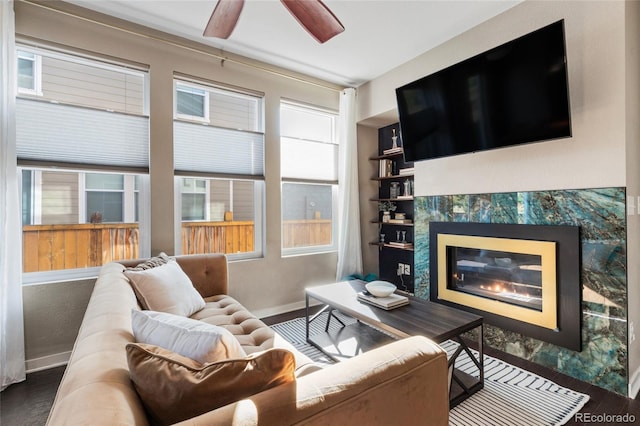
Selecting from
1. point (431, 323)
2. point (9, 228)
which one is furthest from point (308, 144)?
point (9, 228)

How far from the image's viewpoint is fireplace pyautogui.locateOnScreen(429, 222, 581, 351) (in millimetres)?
2107

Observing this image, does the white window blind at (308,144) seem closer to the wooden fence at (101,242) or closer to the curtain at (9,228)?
the wooden fence at (101,242)

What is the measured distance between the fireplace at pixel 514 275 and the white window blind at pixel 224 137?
2.09 metres

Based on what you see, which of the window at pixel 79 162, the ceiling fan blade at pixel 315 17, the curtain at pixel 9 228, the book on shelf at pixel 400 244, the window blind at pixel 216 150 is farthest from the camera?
the book on shelf at pixel 400 244

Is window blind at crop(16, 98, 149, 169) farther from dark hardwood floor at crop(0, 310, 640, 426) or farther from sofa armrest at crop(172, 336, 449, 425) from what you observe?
sofa armrest at crop(172, 336, 449, 425)

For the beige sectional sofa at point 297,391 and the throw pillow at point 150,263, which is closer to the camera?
the beige sectional sofa at point 297,391

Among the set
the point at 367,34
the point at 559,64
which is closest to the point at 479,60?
the point at 559,64

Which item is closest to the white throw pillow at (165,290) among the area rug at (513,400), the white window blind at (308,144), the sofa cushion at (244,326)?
the sofa cushion at (244,326)

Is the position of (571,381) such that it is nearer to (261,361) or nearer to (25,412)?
(261,361)

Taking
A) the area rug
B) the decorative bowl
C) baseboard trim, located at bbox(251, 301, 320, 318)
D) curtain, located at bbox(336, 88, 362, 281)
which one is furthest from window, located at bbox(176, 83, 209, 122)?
the area rug

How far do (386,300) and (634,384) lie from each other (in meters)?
1.62

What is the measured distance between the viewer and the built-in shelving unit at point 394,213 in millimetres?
3780

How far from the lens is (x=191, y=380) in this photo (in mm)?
756

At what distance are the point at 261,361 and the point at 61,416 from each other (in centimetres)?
41
